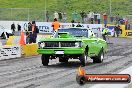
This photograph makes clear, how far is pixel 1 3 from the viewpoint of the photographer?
71.6 m

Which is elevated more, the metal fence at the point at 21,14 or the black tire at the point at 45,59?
the metal fence at the point at 21,14

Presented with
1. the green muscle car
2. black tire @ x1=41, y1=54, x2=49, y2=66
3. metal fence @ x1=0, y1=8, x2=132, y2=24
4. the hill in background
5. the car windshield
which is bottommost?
black tire @ x1=41, y1=54, x2=49, y2=66

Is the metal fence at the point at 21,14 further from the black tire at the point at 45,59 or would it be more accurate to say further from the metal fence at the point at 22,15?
the black tire at the point at 45,59

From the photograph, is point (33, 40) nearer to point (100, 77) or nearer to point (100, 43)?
point (100, 43)

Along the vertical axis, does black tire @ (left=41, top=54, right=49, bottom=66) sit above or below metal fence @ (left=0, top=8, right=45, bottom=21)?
below

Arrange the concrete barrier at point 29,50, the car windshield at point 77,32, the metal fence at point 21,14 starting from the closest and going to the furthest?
the car windshield at point 77,32 → the concrete barrier at point 29,50 → the metal fence at point 21,14

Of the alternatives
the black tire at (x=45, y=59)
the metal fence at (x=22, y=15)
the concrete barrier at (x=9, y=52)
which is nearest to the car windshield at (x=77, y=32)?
the black tire at (x=45, y=59)

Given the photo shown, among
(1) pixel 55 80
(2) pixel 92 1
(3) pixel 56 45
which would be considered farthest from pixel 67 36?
(2) pixel 92 1

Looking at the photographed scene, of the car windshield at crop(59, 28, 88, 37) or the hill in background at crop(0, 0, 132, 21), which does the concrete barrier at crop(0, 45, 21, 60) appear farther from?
Answer: the hill in background at crop(0, 0, 132, 21)

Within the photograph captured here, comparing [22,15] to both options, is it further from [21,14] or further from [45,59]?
[45,59]

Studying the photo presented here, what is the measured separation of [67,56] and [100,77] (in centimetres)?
1162

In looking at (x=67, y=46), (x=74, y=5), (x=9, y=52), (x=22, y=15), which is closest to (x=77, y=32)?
(x=67, y=46)

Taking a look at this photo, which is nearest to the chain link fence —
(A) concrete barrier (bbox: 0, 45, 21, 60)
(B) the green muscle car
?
(A) concrete barrier (bbox: 0, 45, 21, 60)

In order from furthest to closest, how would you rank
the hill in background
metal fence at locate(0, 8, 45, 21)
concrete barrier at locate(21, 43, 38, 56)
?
the hill in background < metal fence at locate(0, 8, 45, 21) < concrete barrier at locate(21, 43, 38, 56)
